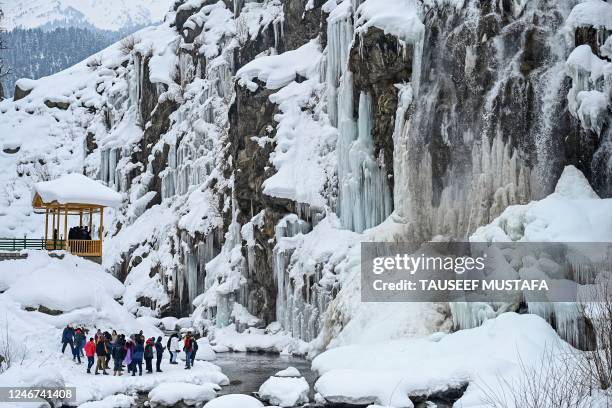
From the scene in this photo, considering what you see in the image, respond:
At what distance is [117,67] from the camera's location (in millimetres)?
71375

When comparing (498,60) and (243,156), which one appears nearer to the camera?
(498,60)

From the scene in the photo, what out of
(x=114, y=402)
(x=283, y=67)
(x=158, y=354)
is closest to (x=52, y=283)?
(x=158, y=354)

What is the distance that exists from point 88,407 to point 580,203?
13.8 m

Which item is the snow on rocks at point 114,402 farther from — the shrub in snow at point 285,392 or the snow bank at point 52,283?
the snow bank at point 52,283

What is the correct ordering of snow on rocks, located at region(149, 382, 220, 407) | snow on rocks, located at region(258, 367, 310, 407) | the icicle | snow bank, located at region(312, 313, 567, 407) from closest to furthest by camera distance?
snow bank, located at region(312, 313, 567, 407)
snow on rocks, located at region(149, 382, 220, 407)
snow on rocks, located at region(258, 367, 310, 407)
the icicle

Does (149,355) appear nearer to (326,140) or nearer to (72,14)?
(326,140)

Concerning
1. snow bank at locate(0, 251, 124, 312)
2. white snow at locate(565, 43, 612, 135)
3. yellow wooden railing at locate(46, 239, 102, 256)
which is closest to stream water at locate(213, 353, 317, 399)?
snow bank at locate(0, 251, 124, 312)

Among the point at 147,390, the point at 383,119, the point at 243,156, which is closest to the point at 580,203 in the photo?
the point at 383,119

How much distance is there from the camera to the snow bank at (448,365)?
17.7 meters

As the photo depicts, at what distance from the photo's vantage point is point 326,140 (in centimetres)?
3581

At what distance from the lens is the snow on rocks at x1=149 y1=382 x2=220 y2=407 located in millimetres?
19297

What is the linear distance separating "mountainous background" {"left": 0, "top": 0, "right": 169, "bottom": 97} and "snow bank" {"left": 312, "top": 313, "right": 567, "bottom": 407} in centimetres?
8585

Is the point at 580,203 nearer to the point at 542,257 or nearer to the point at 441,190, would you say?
the point at 542,257

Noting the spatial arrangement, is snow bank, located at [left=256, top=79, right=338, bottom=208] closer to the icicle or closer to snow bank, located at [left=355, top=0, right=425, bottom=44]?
the icicle
